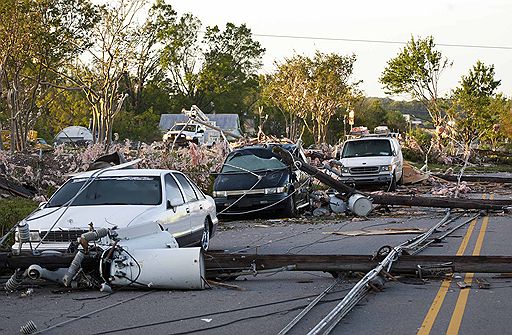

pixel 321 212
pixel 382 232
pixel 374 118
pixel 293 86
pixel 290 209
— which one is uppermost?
pixel 293 86

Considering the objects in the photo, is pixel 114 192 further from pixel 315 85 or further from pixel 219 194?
pixel 315 85

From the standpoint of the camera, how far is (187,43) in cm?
7925

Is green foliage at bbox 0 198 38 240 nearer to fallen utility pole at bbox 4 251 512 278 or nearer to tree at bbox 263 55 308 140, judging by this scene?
fallen utility pole at bbox 4 251 512 278

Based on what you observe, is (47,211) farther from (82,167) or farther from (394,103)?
(394,103)

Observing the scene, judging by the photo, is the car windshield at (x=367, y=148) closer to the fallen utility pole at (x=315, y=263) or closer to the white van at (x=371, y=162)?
the white van at (x=371, y=162)

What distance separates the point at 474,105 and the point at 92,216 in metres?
55.1

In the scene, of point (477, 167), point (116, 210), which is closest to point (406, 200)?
point (116, 210)

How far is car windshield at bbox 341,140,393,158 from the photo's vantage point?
32094mm

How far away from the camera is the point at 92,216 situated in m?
12.9

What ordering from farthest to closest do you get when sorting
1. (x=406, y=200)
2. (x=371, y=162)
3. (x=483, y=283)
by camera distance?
(x=371, y=162) → (x=406, y=200) → (x=483, y=283)

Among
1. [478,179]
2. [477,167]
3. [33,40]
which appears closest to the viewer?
[478,179]

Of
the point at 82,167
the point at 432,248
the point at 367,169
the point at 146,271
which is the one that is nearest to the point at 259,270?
the point at 146,271

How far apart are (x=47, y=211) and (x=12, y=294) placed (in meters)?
2.11

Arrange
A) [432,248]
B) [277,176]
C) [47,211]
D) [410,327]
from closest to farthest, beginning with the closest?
1. [410,327]
2. [47,211]
3. [432,248]
4. [277,176]
